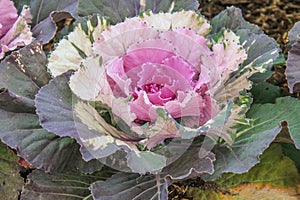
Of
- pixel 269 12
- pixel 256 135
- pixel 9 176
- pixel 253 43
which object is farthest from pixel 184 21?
pixel 269 12

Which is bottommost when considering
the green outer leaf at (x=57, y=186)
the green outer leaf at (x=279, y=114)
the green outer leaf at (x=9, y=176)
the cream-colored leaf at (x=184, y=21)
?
the green outer leaf at (x=9, y=176)

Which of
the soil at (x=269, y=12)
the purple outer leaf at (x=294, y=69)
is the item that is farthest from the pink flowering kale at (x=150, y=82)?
the soil at (x=269, y=12)

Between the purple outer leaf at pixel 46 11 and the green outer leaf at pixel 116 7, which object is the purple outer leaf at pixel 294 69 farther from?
the purple outer leaf at pixel 46 11

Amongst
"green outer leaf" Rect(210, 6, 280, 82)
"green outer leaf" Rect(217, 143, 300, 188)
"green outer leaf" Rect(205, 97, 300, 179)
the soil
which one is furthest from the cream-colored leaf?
the soil

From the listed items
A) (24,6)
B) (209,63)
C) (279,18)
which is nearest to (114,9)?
(24,6)

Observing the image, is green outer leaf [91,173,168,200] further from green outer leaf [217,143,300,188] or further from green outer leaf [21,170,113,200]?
green outer leaf [217,143,300,188]

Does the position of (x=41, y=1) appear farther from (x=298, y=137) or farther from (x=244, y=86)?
(x=298, y=137)
